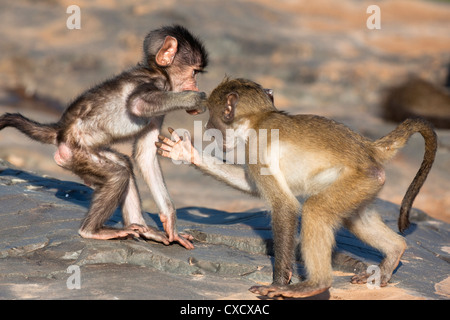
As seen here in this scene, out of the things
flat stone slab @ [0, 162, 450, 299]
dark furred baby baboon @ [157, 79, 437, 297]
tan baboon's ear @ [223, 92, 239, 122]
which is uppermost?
tan baboon's ear @ [223, 92, 239, 122]

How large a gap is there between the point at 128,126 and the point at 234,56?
38.8ft

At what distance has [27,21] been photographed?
59.2 ft

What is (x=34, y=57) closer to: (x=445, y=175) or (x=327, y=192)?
(x=445, y=175)

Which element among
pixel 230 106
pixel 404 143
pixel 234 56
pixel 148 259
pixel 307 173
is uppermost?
pixel 230 106

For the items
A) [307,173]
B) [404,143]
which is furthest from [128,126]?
[404,143]

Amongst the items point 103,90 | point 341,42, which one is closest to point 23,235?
point 103,90

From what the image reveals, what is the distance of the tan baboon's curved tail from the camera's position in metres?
5.00

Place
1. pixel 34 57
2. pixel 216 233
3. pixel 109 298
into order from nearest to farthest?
pixel 109 298 → pixel 216 233 → pixel 34 57

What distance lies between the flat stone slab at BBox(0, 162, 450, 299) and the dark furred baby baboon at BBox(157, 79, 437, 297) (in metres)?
0.36

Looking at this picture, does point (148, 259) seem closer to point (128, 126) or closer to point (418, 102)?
point (128, 126)

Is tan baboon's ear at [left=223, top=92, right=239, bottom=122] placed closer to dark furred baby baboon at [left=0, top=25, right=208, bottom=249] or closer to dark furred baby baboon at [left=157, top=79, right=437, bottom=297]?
dark furred baby baboon at [left=157, top=79, right=437, bottom=297]

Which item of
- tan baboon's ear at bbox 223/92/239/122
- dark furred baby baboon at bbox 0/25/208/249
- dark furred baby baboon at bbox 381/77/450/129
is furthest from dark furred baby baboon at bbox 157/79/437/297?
dark furred baby baboon at bbox 381/77/450/129

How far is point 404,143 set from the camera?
16.6 feet

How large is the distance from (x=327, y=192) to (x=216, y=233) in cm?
153
